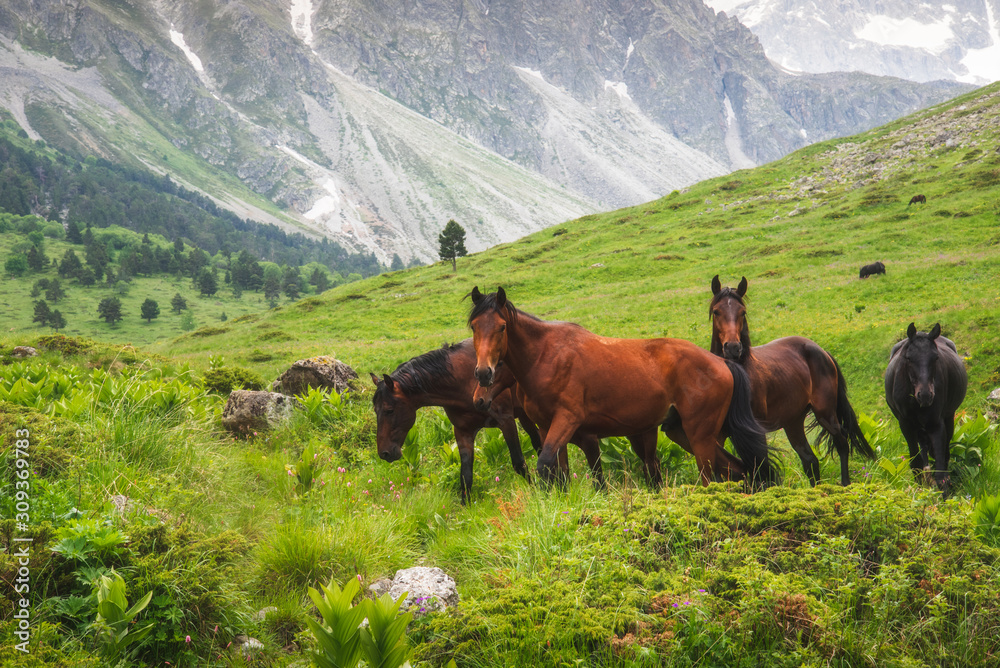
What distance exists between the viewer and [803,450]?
8.91 metres

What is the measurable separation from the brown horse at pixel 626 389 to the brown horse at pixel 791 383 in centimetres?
76

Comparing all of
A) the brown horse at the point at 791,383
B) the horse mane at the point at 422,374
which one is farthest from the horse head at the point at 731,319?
the horse mane at the point at 422,374

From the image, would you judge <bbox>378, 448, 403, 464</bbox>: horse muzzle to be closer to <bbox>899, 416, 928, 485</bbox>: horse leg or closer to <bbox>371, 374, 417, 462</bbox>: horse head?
<bbox>371, 374, 417, 462</bbox>: horse head

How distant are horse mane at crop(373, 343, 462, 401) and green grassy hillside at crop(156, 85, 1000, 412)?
13632mm

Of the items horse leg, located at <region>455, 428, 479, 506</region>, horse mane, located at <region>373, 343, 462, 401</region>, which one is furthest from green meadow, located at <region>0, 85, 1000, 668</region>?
horse mane, located at <region>373, 343, 462, 401</region>

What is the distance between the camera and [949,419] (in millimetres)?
8664

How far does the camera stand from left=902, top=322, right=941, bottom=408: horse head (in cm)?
815

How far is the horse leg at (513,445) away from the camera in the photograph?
854cm

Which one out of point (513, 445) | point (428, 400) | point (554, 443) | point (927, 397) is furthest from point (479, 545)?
point (927, 397)

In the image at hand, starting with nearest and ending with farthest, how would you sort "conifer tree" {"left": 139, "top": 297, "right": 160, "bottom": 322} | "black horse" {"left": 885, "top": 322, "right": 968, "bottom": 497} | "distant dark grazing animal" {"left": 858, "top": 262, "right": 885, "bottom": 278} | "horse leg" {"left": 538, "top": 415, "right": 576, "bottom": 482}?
1. "horse leg" {"left": 538, "top": 415, "right": 576, "bottom": 482}
2. "black horse" {"left": 885, "top": 322, "right": 968, "bottom": 497}
3. "distant dark grazing animal" {"left": 858, "top": 262, "right": 885, "bottom": 278}
4. "conifer tree" {"left": 139, "top": 297, "right": 160, "bottom": 322}

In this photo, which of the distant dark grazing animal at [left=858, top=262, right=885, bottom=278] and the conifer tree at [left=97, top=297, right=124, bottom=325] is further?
the conifer tree at [left=97, top=297, right=124, bottom=325]

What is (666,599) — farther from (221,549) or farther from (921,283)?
(921,283)

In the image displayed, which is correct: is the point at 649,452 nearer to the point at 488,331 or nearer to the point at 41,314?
the point at 488,331

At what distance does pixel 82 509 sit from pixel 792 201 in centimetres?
6527
